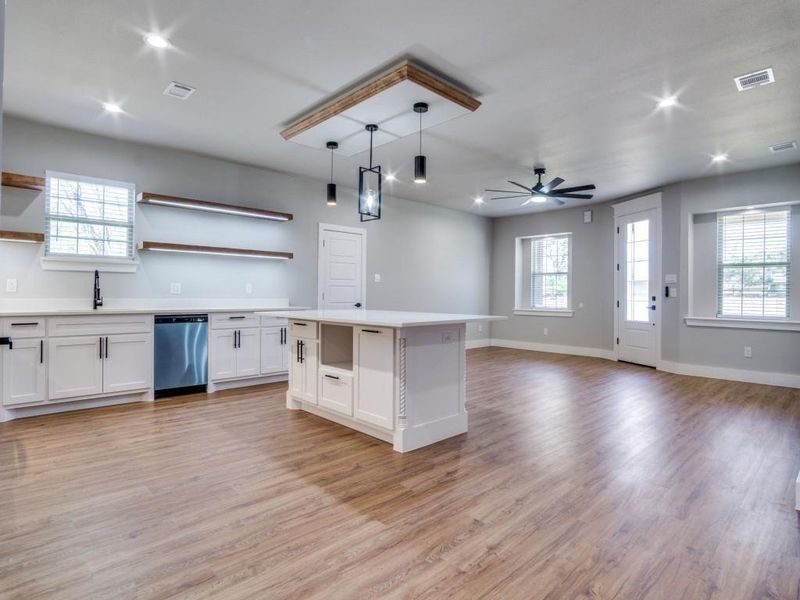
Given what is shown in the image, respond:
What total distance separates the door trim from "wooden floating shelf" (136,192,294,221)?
→ 510 centimetres

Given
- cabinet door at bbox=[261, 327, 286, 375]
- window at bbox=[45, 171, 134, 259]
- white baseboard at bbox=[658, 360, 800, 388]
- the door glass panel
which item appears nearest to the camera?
window at bbox=[45, 171, 134, 259]

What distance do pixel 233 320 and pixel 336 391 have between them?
1982 millimetres

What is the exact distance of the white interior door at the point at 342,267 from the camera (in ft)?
21.0

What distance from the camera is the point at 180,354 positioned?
15.3 ft

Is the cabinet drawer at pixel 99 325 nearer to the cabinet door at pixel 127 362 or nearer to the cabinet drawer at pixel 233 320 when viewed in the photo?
the cabinet door at pixel 127 362

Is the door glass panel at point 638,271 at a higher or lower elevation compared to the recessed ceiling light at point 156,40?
lower

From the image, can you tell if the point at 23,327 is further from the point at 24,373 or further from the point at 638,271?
the point at 638,271

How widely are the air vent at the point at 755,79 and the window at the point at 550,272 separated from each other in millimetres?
4765

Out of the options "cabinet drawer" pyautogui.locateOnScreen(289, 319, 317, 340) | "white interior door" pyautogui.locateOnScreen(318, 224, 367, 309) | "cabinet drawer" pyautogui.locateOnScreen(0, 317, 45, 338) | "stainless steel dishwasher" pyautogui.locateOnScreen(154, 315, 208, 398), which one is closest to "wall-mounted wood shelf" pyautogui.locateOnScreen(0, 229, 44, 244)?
"cabinet drawer" pyautogui.locateOnScreen(0, 317, 45, 338)

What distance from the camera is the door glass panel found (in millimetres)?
6766

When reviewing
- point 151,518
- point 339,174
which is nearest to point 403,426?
point 151,518

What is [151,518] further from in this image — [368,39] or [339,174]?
[339,174]

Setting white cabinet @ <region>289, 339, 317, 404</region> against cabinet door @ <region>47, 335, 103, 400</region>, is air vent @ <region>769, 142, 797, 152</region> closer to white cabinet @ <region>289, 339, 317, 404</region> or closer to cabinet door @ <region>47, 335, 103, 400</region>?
white cabinet @ <region>289, 339, 317, 404</region>

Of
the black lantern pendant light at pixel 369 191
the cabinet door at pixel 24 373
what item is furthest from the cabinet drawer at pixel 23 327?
the black lantern pendant light at pixel 369 191
